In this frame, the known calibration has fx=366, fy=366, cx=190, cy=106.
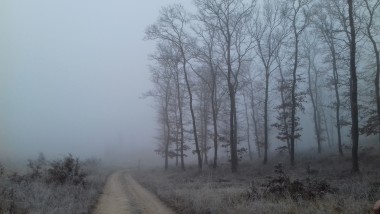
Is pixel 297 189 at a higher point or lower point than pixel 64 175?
lower

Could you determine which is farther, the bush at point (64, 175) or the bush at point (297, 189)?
the bush at point (64, 175)

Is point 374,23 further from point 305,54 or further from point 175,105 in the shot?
point 175,105

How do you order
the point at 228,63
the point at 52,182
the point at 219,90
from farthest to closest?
the point at 219,90
the point at 228,63
the point at 52,182

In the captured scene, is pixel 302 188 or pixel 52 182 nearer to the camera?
pixel 302 188

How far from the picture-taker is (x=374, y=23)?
84.7ft

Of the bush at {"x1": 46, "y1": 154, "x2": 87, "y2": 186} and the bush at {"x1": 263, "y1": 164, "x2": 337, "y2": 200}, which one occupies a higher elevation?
the bush at {"x1": 46, "y1": 154, "x2": 87, "y2": 186}

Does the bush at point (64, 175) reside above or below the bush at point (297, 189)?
above

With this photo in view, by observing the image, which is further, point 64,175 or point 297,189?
point 64,175

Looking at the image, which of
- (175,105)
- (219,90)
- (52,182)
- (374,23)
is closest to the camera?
(52,182)

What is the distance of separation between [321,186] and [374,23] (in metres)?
17.4

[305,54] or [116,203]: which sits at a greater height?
[305,54]

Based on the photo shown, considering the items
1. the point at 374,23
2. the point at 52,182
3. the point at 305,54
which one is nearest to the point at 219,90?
the point at 305,54

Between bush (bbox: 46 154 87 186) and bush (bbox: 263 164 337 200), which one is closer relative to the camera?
bush (bbox: 263 164 337 200)

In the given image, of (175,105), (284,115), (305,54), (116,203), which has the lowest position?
(116,203)
